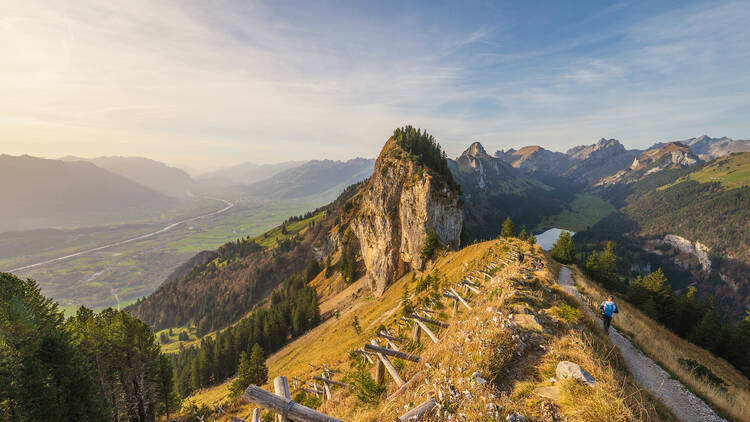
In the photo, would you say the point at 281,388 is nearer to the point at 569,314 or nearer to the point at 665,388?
the point at 569,314

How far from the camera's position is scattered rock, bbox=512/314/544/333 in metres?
11.9

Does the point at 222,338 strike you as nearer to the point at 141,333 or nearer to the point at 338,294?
the point at 338,294

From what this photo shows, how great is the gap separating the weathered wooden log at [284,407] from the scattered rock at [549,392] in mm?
6230

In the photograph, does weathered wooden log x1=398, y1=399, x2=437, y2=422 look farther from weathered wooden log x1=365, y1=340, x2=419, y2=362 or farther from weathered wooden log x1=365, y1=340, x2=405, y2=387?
weathered wooden log x1=365, y1=340, x2=419, y2=362

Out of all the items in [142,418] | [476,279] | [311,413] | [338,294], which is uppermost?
[311,413]

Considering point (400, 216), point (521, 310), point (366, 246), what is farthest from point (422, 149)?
point (521, 310)

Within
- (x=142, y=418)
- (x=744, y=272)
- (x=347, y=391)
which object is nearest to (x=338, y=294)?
(x=142, y=418)

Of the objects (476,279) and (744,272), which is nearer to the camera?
(476,279)

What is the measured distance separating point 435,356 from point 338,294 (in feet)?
326

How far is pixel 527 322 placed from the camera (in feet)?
40.2

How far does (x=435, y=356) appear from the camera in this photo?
32.1 feet

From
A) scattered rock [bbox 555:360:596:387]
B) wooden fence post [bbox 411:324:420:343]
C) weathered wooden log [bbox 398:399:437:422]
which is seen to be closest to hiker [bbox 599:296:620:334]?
scattered rock [bbox 555:360:596:387]

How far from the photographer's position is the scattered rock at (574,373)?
25.2ft

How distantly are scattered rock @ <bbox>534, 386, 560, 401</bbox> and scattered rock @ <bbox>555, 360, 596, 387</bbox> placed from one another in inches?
24.8
